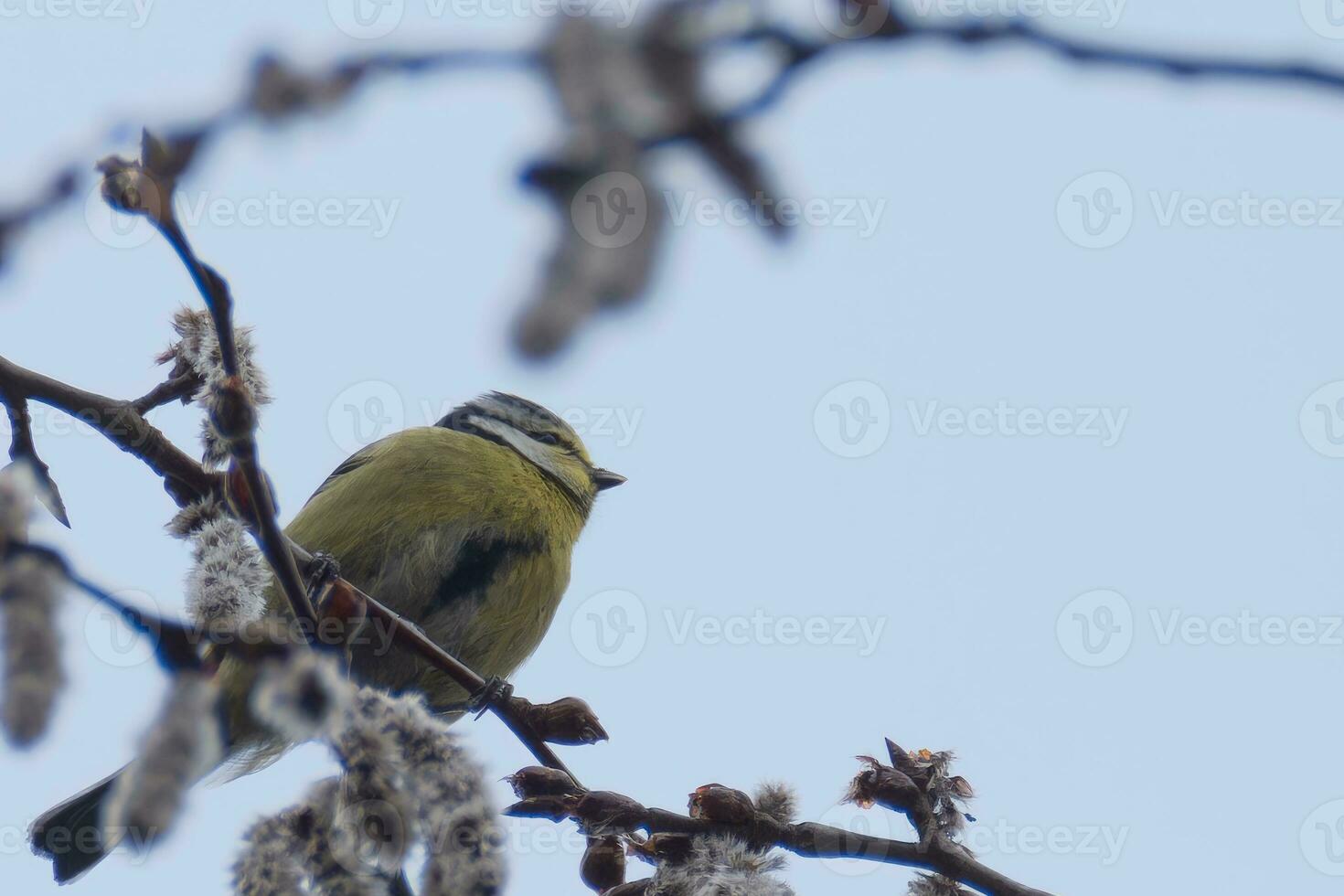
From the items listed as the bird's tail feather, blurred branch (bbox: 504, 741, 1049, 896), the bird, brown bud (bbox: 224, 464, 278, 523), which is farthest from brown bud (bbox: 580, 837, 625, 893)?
the bird's tail feather

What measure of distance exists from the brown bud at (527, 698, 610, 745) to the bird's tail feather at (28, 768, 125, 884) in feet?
5.19

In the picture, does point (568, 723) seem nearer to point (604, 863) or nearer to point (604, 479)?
point (604, 863)

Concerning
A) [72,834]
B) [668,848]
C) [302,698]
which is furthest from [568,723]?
[72,834]

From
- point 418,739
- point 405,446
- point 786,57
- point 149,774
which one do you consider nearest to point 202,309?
point 418,739

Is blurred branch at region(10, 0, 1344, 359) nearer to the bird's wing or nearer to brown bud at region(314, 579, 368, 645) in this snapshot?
brown bud at region(314, 579, 368, 645)

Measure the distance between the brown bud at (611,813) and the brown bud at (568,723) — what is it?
37 cm

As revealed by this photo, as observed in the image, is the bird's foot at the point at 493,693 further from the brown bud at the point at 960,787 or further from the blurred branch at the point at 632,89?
the blurred branch at the point at 632,89

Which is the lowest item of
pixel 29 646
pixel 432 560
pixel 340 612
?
pixel 29 646

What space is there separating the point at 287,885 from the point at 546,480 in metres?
3.08

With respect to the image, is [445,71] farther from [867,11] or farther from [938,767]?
[938,767]

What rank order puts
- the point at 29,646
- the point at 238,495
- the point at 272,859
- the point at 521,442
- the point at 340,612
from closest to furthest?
the point at 29,646
the point at 272,859
the point at 238,495
the point at 340,612
the point at 521,442

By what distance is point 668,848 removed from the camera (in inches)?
89.2

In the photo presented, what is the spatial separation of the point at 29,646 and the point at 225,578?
69cm

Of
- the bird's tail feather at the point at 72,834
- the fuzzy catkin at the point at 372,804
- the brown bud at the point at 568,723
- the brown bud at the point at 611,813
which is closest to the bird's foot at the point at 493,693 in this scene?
the brown bud at the point at 568,723
